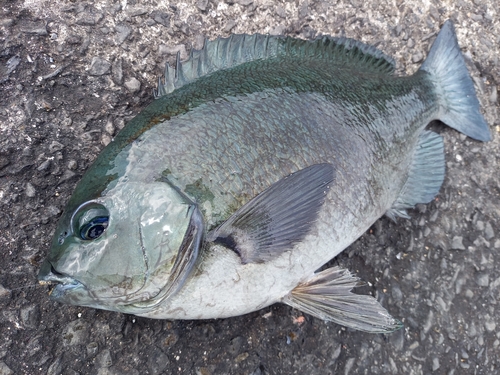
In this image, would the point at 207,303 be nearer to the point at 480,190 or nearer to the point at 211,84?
the point at 211,84

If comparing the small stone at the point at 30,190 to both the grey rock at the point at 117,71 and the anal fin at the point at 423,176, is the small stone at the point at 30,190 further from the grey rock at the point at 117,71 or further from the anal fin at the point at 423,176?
the anal fin at the point at 423,176

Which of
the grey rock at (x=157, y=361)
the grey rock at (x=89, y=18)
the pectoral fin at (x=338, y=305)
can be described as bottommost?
the grey rock at (x=157, y=361)

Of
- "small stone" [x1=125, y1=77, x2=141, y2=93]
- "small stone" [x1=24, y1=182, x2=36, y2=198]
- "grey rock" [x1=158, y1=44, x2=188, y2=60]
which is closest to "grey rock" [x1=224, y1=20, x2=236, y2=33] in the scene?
"grey rock" [x1=158, y1=44, x2=188, y2=60]

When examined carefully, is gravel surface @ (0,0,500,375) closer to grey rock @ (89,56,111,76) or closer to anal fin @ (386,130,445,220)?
grey rock @ (89,56,111,76)

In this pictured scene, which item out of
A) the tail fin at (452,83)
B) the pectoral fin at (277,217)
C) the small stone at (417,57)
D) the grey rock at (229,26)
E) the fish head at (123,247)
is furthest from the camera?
the small stone at (417,57)

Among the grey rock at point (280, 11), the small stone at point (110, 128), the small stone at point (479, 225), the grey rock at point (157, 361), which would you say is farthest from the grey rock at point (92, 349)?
the small stone at point (479, 225)

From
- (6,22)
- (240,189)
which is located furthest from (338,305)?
(6,22)

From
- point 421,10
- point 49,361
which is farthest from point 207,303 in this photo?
point 421,10
